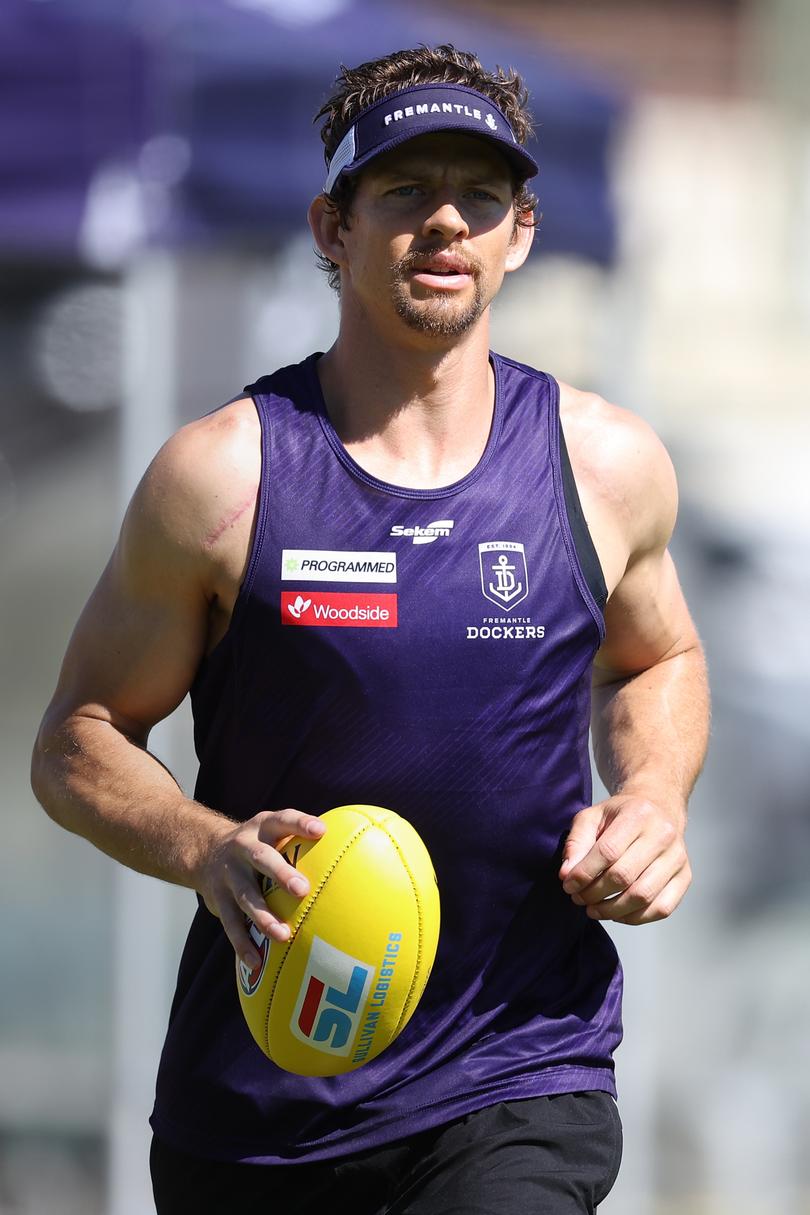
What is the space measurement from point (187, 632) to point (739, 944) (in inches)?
144

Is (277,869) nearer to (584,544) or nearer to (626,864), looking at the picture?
(626,864)

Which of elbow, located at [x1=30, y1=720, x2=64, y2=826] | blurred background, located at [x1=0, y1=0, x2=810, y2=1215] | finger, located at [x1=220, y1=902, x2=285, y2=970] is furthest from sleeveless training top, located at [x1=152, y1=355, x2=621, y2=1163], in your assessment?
blurred background, located at [x1=0, y1=0, x2=810, y2=1215]

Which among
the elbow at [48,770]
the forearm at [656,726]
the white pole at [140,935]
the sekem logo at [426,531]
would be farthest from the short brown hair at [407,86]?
the white pole at [140,935]

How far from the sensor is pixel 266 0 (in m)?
5.04

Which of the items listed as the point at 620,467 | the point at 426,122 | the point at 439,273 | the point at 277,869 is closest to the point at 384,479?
the point at 439,273

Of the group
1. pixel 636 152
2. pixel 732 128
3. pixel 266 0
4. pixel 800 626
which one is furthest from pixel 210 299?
pixel 732 128

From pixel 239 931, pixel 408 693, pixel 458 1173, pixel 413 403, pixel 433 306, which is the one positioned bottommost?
pixel 458 1173

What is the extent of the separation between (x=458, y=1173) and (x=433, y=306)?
145 centimetres

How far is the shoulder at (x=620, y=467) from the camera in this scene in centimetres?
304

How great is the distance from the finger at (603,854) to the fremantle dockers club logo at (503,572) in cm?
41

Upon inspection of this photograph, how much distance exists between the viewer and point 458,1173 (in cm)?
272

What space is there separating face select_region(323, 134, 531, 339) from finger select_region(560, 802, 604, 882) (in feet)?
2.84

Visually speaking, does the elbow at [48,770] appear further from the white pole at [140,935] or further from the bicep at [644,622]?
the white pole at [140,935]

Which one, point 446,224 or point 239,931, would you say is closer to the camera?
point 239,931
